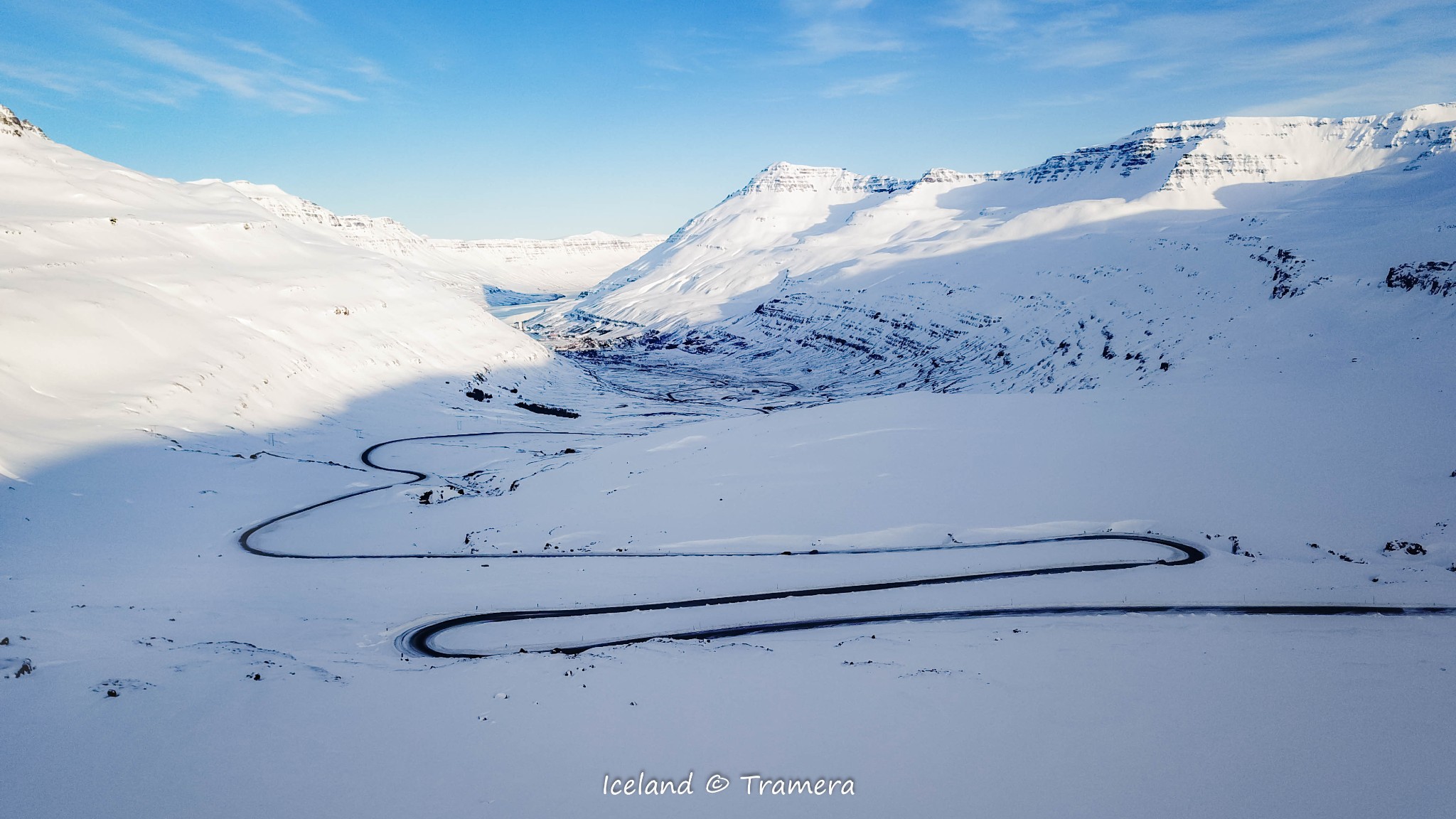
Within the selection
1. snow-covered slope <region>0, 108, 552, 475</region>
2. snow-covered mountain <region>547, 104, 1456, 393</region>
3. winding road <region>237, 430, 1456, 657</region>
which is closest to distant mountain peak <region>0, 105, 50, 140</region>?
snow-covered slope <region>0, 108, 552, 475</region>

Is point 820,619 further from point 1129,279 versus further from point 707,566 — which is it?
point 1129,279

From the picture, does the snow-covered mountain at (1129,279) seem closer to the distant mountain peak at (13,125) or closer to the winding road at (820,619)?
the winding road at (820,619)

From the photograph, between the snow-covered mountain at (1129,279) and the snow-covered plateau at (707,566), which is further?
the snow-covered mountain at (1129,279)

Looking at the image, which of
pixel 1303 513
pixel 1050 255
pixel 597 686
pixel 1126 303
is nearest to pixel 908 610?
pixel 597 686

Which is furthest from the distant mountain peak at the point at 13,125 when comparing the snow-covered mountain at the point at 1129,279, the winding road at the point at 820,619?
the snow-covered mountain at the point at 1129,279

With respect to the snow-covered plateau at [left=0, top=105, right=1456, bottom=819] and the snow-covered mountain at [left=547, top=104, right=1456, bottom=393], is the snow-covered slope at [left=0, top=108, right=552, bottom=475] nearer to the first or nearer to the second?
the snow-covered plateau at [left=0, top=105, right=1456, bottom=819]

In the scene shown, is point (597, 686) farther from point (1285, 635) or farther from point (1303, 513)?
point (1303, 513)
